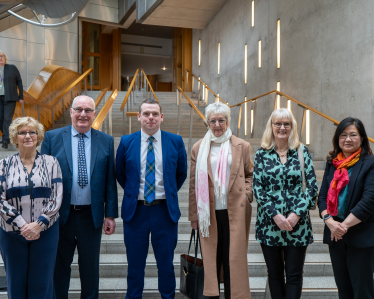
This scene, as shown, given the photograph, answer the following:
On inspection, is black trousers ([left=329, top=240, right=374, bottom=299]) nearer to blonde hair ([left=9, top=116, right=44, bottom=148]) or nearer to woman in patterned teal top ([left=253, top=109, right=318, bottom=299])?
woman in patterned teal top ([left=253, top=109, right=318, bottom=299])

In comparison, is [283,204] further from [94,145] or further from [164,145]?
[94,145]

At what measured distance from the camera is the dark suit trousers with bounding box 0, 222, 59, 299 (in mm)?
2029

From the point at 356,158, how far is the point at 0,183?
2093 mm

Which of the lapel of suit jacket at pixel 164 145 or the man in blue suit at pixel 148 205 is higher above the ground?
the lapel of suit jacket at pixel 164 145

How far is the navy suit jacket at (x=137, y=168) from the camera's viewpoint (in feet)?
7.63

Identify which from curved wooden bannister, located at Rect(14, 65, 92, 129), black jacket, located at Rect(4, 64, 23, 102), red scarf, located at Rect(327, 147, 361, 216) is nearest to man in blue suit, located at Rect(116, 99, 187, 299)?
red scarf, located at Rect(327, 147, 361, 216)

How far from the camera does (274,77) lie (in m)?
6.86

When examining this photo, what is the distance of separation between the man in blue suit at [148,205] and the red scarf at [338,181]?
3.20 feet

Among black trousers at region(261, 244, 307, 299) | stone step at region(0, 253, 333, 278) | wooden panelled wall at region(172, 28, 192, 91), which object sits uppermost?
wooden panelled wall at region(172, 28, 192, 91)

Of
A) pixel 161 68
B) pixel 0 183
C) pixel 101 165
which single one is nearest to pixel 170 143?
pixel 101 165

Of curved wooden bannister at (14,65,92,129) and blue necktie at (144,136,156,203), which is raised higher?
curved wooden bannister at (14,65,92,129)

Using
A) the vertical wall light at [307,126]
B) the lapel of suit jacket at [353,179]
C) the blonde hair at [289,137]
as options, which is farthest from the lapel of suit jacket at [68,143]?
the vertical wall light at [307,126]

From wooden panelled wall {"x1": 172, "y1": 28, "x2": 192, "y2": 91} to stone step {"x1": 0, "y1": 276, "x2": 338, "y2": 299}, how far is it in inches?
448

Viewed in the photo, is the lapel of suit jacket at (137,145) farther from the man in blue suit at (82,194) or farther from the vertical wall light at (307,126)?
the vertical wall light at (307,126)
